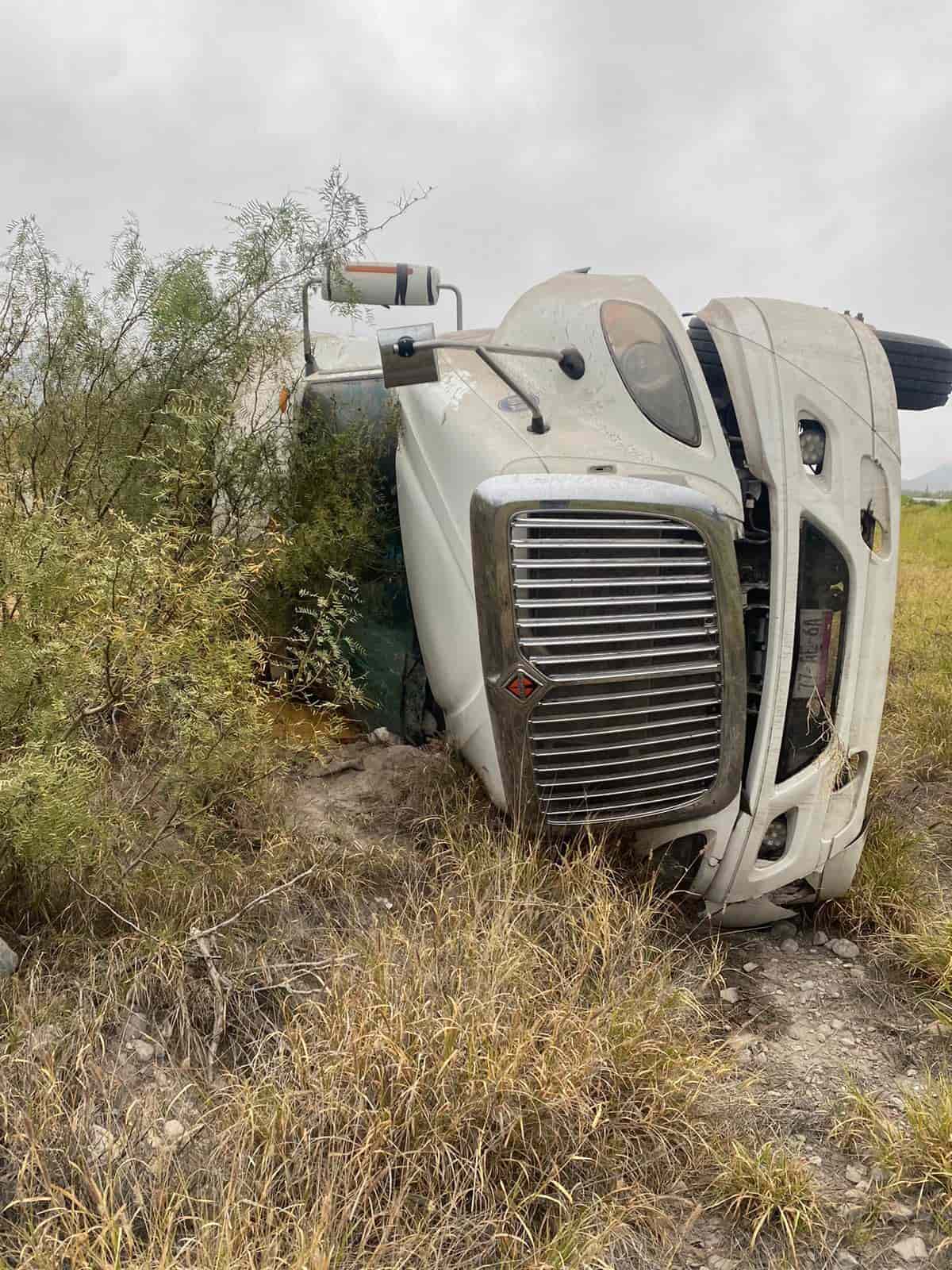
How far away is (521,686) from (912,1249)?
4.92 feet

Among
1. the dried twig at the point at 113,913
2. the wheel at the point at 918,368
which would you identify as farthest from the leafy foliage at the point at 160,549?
the wheel at the point at 918,368

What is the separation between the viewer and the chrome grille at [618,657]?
8.55 ft

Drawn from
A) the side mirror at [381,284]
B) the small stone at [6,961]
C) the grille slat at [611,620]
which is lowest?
the small stone at [6,961]

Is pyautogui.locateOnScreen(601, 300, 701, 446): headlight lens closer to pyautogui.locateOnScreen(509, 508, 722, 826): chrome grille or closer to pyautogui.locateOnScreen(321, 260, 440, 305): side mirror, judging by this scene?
pyautogui.locateOnScreen(509, 508, 722, 826): chrome grille

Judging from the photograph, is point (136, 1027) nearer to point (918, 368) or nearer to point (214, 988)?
point (214, 988)

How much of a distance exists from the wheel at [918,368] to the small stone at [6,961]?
343 cm

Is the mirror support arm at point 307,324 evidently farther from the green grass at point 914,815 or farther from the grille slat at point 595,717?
the green grass at point 914,815

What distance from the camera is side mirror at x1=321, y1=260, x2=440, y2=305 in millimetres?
3967

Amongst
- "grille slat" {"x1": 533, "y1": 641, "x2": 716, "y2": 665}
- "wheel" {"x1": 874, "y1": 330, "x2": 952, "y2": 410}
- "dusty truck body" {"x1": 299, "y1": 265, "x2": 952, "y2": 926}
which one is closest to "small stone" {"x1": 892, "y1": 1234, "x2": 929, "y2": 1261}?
"dusty truck body" {"x1": 299, "y1": 265, "x2": 952, "y2": 926}

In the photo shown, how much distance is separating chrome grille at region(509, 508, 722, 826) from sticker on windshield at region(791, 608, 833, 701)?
35 centimetres

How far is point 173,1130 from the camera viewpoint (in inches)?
74.3

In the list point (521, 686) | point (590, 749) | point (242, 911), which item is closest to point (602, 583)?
point (521, 686)

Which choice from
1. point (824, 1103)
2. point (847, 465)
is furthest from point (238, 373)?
point (824, 1103)

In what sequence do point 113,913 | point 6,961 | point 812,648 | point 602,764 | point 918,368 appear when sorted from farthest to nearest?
point 918,368, point 812,648, point 602,764, point 113,913, point 6,961
